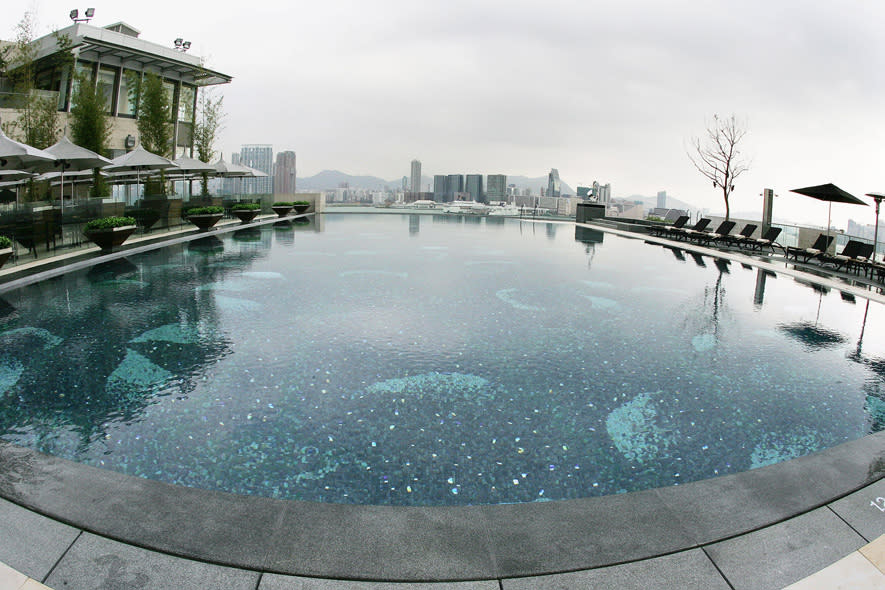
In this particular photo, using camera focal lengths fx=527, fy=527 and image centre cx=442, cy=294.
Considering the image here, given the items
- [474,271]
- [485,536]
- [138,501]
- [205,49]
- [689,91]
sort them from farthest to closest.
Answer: [205,49], [689,91], [474,271], [138,501], [485,536]

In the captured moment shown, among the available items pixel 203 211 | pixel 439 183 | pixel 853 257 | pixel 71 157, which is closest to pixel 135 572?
pixel 71 157

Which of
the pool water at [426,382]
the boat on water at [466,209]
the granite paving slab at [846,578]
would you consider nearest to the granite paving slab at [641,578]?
the granite paving slab at [846,578]

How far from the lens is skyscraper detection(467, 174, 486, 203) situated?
7612 centimetres

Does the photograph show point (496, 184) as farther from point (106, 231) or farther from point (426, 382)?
point (426, 382)

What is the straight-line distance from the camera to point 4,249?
31.1 ft

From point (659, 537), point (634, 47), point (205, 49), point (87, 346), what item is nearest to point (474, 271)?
point (87, 346)

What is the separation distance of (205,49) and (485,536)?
4056 cm

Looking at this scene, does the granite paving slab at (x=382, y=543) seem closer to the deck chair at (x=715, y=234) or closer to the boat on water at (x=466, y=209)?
the deck chair at (x=715, y=234)

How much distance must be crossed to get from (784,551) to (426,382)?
316 centimetres

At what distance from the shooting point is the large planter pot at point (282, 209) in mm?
27656

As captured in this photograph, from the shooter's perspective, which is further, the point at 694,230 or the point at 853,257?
the point at 694,230

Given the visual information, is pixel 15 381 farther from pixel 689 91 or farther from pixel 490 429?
pixel 689 91

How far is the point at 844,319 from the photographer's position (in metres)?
8.50

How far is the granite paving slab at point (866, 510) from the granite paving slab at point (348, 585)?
2.09 meters
